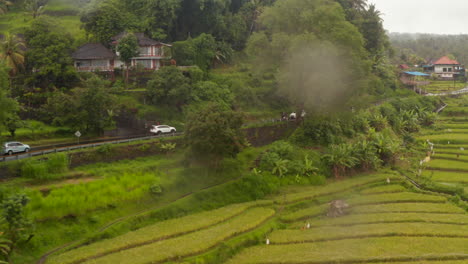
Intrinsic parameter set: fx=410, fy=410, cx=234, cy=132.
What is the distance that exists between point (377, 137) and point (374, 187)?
9900mm

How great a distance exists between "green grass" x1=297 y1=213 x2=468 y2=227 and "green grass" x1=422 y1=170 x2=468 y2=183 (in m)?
10.8

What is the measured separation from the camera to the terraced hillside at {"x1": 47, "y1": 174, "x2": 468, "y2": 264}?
27.0 m

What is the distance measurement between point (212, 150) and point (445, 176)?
27.7 metres

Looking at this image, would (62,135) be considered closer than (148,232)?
No

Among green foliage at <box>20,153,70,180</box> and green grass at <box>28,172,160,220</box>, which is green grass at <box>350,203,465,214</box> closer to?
green grass at <box>28,172,160,220</box>

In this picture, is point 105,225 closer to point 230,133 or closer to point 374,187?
point 230,133

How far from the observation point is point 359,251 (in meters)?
28.0

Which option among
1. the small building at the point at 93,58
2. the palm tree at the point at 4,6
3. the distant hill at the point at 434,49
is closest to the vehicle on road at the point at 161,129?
the small building at the point at 93,58

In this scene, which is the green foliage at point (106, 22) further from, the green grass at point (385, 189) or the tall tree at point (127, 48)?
the green grass at point (385, 189)

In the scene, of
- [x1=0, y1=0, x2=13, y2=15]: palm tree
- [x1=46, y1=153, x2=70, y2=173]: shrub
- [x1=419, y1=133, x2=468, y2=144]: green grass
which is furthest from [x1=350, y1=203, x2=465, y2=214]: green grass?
[x1=0, y1=0, x2=13, y2=15]: palm tree

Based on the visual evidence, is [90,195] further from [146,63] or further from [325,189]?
[146,63]

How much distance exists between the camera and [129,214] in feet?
109

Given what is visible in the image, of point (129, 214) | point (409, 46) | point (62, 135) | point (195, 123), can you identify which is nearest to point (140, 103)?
point (62, 135)

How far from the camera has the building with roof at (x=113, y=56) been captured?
55.7 meters
